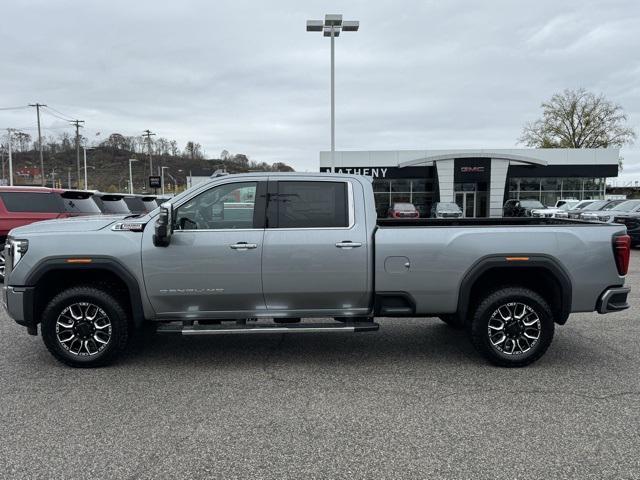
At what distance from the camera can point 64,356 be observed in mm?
5055

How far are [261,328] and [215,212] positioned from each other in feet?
4.15

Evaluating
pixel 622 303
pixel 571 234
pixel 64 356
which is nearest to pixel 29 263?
pixel 64 356

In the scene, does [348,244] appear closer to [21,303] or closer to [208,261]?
[208,261]

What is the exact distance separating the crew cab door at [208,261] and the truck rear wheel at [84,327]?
45 cm

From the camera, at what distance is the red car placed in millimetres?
9953

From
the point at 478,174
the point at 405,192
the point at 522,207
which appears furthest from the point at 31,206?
the point at 478,174

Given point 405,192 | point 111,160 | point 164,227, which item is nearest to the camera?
point 164,227

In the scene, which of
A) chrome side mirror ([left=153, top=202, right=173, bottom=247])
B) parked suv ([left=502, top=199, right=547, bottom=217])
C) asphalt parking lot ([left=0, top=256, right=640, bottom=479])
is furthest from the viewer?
parked suv ([left=502, top=199, right=547, bottom=217])

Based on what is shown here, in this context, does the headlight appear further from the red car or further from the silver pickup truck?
the red car

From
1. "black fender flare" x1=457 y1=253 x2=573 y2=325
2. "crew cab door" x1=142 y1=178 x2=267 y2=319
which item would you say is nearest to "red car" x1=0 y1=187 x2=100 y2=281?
"crew cab door" x1=142 y1=178 x2=267 y2=319

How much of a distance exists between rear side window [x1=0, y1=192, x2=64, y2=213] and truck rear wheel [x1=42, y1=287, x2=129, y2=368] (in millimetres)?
5940

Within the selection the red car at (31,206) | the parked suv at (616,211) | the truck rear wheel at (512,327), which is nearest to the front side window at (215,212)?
the truck rear wheel at (512,327)

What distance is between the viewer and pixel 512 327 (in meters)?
5.14

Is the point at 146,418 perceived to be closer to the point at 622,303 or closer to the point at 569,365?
the point at 569,365
